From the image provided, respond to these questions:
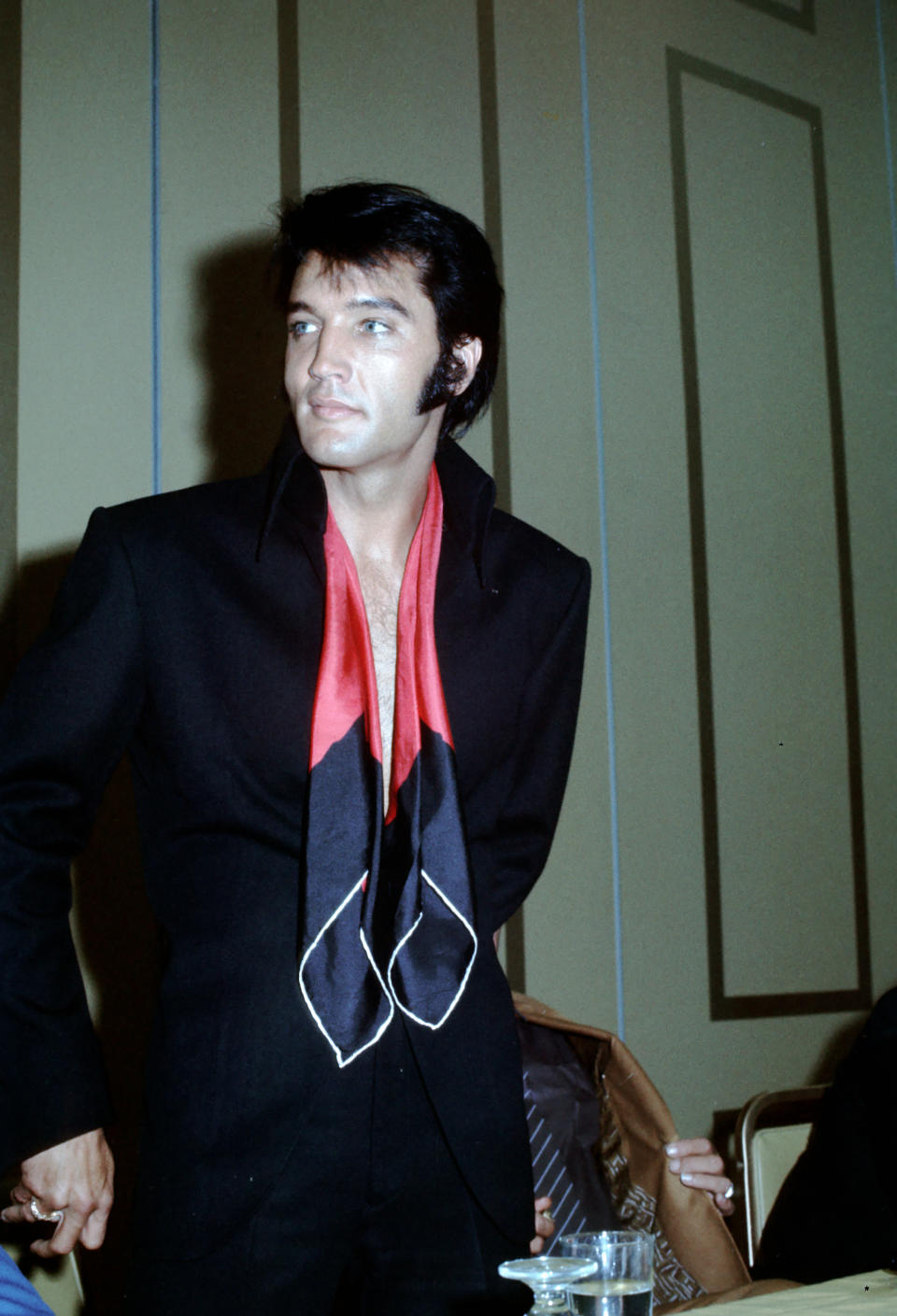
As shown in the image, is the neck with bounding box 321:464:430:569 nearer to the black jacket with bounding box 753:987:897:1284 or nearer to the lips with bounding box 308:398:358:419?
the lips with bounding box 308:398:358:419

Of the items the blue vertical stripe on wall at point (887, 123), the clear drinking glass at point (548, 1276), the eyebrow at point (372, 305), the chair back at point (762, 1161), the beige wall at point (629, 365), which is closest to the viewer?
the clear drinking glass at point (548, 1276)

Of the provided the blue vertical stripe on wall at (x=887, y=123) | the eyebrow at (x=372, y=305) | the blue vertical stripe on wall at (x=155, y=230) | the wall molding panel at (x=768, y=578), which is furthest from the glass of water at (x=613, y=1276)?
the blue vertical stripe on wall at (x=887, y=123)

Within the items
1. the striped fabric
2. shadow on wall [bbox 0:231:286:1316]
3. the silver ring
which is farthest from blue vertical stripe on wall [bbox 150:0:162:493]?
the silver ring

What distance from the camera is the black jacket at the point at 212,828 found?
1312mm

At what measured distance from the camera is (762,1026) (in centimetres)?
325

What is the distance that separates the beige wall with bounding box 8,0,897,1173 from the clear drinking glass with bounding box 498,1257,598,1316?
5.92 ft

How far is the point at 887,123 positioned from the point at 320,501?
312 cm

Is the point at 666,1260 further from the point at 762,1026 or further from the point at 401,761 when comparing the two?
the point at 762,1026

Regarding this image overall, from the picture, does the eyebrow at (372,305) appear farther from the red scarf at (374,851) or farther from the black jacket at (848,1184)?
the black jacket at (848,1184)

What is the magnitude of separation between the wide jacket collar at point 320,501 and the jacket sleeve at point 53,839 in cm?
23

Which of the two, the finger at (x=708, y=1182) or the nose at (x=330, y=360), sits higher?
→ the nose at (x=330, y=360)

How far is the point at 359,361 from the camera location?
161 cm

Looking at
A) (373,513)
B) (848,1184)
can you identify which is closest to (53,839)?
(373,513)

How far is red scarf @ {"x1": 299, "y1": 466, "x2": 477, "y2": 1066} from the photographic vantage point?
4.52ft
